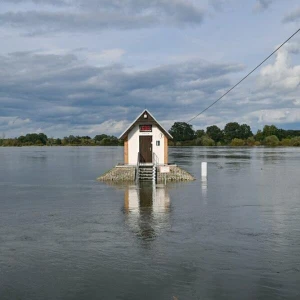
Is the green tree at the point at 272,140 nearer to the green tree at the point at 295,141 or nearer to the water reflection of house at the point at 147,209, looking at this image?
the green tree at the point at 295,141

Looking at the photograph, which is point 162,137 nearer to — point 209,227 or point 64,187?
point 64,187

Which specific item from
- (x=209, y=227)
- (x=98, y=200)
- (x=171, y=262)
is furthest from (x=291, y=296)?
(x=98, y=200)

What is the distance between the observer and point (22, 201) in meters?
22.4

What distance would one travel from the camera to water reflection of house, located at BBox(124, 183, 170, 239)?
14.6 m

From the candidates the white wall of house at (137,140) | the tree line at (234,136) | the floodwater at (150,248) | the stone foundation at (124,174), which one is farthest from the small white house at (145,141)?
the tree line at (234,136)

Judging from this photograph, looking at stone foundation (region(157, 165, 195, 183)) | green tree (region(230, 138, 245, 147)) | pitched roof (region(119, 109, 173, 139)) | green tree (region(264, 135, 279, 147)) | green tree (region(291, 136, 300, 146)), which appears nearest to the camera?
stone foundation (region(157, 165, 195, 183))

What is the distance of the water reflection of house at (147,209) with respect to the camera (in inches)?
577

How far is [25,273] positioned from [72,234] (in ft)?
12.9

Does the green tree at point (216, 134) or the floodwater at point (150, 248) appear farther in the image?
the green tree at point (216, 134)

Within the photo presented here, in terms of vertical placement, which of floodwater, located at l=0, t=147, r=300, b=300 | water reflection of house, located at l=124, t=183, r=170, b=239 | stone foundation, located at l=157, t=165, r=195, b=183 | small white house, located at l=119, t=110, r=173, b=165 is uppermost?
small white house, located at l=119, t=110, r=173, b=165

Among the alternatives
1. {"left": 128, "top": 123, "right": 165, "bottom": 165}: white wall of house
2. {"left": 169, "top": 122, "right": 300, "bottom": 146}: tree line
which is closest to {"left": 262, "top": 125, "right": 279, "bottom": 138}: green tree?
{"left": 169, "top": 122, "right": 300, "bottom": 146}: tree line

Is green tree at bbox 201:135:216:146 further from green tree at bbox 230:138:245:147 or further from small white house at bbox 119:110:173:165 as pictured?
small white house at bbox 119:110:173:165

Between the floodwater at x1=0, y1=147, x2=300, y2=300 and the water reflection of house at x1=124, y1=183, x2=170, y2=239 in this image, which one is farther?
the water reflection of house at x1=124, y1=183, x2=170, y2=239

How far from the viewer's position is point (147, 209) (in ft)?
61.4
